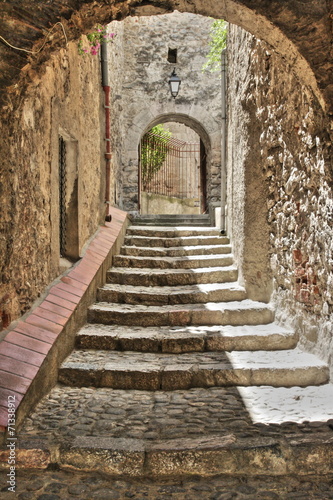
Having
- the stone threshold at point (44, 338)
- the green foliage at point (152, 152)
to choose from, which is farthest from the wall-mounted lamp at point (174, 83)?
the stone threshold at point (44, 338)

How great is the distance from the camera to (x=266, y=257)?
5.01m

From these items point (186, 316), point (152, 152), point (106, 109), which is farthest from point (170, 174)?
point (186, 316)

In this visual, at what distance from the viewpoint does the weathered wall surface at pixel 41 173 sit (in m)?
3.11

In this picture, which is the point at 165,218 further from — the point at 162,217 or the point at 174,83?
the point at 174,83

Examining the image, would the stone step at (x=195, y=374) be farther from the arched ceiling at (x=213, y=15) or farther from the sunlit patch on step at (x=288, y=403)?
the arched ceiling at (x=213, y=15)

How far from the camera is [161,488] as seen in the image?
2330 millimetres

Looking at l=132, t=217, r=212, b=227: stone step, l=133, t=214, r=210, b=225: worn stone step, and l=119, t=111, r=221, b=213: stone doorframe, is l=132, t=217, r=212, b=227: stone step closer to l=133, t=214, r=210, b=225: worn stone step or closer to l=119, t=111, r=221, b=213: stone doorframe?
l=133, t=214, r=210, b=225: worn stone step

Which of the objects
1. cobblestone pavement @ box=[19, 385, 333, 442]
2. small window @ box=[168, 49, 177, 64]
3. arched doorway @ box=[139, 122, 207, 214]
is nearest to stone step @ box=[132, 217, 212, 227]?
arched doorway @ box=[139, 122, 207, 214]

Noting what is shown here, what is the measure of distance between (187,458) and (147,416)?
0.63m

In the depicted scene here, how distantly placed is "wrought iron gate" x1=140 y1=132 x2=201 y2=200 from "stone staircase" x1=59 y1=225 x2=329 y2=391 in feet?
30.6

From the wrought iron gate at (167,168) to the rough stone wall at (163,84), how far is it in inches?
137

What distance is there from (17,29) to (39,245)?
1749 mm

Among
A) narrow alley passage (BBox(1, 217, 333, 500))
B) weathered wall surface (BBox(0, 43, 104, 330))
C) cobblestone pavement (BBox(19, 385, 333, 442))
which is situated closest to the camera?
narrow alley passage (BBox(1, 217, 333, 500))

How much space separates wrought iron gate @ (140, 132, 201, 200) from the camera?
15664mm
